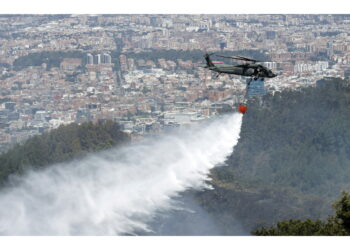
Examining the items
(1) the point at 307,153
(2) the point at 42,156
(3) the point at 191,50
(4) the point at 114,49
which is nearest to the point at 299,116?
(1) the point at 307,153

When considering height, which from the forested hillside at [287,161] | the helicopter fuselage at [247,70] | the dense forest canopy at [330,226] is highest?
the helicopter fuselage at [247,70]

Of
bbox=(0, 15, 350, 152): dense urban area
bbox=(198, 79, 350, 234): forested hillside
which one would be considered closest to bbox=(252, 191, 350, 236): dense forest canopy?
bbox=(198, 79, 350, 234): forested hillside

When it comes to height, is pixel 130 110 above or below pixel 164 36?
below

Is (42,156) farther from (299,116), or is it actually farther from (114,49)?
(299,116)

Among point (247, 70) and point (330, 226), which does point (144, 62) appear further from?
point (247, 70)

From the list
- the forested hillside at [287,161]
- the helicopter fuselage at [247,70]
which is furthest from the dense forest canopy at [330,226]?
the forested hillside at [287,161]

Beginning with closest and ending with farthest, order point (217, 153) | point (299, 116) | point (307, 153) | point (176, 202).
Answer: point (176, 202)
point (217, 153)
point (307, 153)
point (299, 116)

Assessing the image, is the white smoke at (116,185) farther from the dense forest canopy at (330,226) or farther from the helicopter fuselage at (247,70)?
the helicopter fuselage at (247,70)
